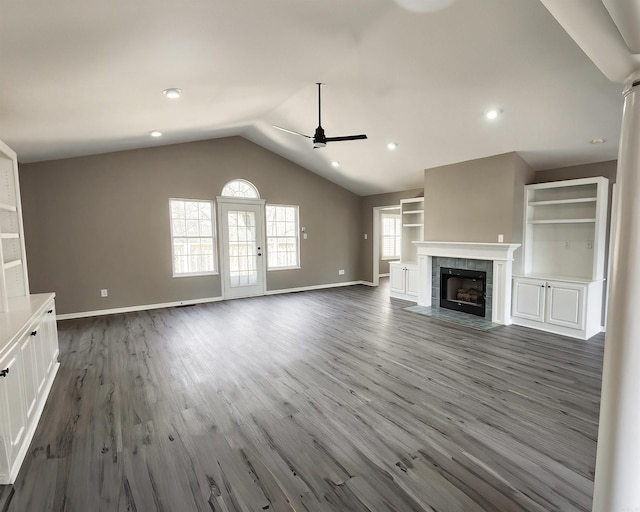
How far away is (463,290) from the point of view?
6.11 metres

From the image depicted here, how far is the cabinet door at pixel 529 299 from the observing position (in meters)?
4.87

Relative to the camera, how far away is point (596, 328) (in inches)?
185

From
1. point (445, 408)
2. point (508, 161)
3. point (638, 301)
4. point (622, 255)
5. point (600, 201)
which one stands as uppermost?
point (508, 161)

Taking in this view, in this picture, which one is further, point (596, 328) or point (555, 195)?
point (555, 195)

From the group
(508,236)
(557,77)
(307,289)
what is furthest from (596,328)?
(307,289)

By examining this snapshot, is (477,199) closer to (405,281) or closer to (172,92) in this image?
(405,281)

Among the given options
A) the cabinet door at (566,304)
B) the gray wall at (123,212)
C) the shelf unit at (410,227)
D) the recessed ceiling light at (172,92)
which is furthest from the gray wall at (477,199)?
the recessed ceiling light at (172,92)

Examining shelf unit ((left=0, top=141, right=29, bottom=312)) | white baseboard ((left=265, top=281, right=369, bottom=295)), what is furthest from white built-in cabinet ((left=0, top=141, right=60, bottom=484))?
white baseboard ((left=265, top=281, right=369, bottom=295))

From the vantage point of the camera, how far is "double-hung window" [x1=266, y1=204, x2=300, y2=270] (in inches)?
309

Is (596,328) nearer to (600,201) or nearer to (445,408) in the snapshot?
(600,201)

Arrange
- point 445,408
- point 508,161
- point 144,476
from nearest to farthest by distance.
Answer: point 144,476, point 445,408, point 508,161

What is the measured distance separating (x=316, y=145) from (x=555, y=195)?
3.75m

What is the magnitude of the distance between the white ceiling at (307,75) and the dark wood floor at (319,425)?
2.63m

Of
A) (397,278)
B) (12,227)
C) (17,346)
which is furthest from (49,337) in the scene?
(397,278)
